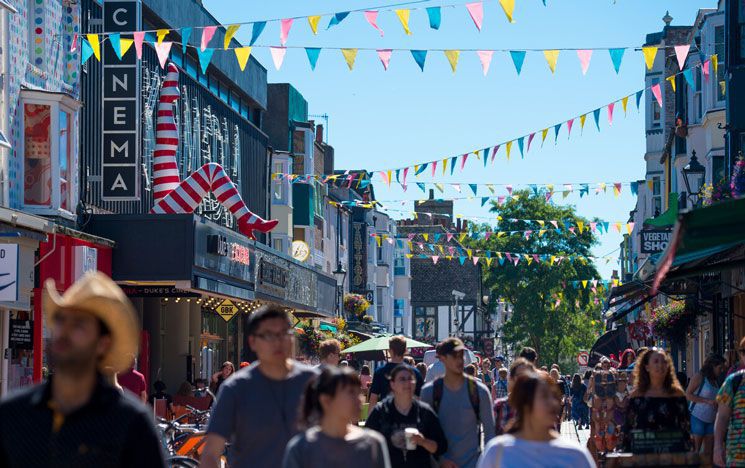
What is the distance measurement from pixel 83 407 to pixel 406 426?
5.99 meters

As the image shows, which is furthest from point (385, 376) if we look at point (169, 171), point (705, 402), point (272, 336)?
point (169, 171)

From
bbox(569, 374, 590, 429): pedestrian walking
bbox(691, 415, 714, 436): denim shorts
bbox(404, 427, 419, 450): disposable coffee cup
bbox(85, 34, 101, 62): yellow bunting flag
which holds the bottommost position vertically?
bbox(569, 374, 590, 429): pedestrian walking

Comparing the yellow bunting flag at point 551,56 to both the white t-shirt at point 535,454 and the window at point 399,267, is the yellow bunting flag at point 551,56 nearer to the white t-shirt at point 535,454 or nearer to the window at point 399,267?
the white t-shirt at point 535,454

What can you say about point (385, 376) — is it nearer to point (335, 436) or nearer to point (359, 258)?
point (335, 436)

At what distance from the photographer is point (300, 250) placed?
52031 millimetres

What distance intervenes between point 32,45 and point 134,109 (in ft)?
12.7

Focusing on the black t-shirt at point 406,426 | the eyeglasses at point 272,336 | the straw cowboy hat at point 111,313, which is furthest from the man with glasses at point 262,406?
the black t-shirt at point 406,426

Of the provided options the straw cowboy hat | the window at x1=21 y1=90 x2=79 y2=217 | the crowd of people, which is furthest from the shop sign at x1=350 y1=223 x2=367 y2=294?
the straw cowboy hat

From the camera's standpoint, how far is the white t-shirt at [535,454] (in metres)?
6.55

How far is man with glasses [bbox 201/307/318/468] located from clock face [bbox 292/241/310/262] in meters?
44.2

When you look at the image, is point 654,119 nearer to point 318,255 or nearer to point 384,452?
point 318,255

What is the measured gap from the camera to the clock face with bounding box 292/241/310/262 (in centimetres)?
5172

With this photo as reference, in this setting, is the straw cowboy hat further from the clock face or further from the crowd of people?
the clock face

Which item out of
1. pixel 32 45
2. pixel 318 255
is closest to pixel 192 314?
pixel 32 45
